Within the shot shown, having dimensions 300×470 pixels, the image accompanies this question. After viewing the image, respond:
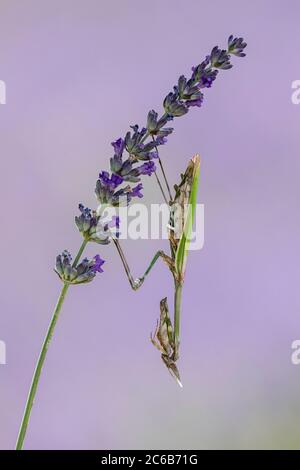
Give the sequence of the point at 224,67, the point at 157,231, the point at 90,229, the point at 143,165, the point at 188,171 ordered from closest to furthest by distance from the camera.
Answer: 1. the point at 90,229
2. the point at 143,165
3. the point at 224,67
4. the point at 188,171
5. the point at 157,231

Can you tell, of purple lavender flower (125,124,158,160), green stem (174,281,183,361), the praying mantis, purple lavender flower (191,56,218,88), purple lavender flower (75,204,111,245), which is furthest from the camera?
green stem (174,281,183,361)

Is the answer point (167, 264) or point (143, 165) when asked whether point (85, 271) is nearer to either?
point (143, 165)

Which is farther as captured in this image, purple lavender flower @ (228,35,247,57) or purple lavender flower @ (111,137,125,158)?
purple lavender flower @ (228,35,247,57)

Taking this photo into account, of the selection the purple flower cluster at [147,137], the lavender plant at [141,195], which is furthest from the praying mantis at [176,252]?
the purple flower cluster at [147,137]

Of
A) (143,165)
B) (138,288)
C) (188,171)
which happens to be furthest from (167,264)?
(143,165)

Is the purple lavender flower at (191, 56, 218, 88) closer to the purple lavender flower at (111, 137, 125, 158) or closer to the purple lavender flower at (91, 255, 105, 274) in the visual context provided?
the purple lavender flower at (111, 137, 125, 158)

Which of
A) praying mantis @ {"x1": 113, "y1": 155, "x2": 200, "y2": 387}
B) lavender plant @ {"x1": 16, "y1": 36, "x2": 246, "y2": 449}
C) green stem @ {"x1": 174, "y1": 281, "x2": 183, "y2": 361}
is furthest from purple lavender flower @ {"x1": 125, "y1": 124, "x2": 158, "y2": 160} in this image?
green stem @ {"x1": 174, "y1": 281, "x2": 183, "y2": 361}

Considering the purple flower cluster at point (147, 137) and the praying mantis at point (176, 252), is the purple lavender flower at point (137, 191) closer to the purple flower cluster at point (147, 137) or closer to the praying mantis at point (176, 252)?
the purple flower cluster at point (147, 137)
